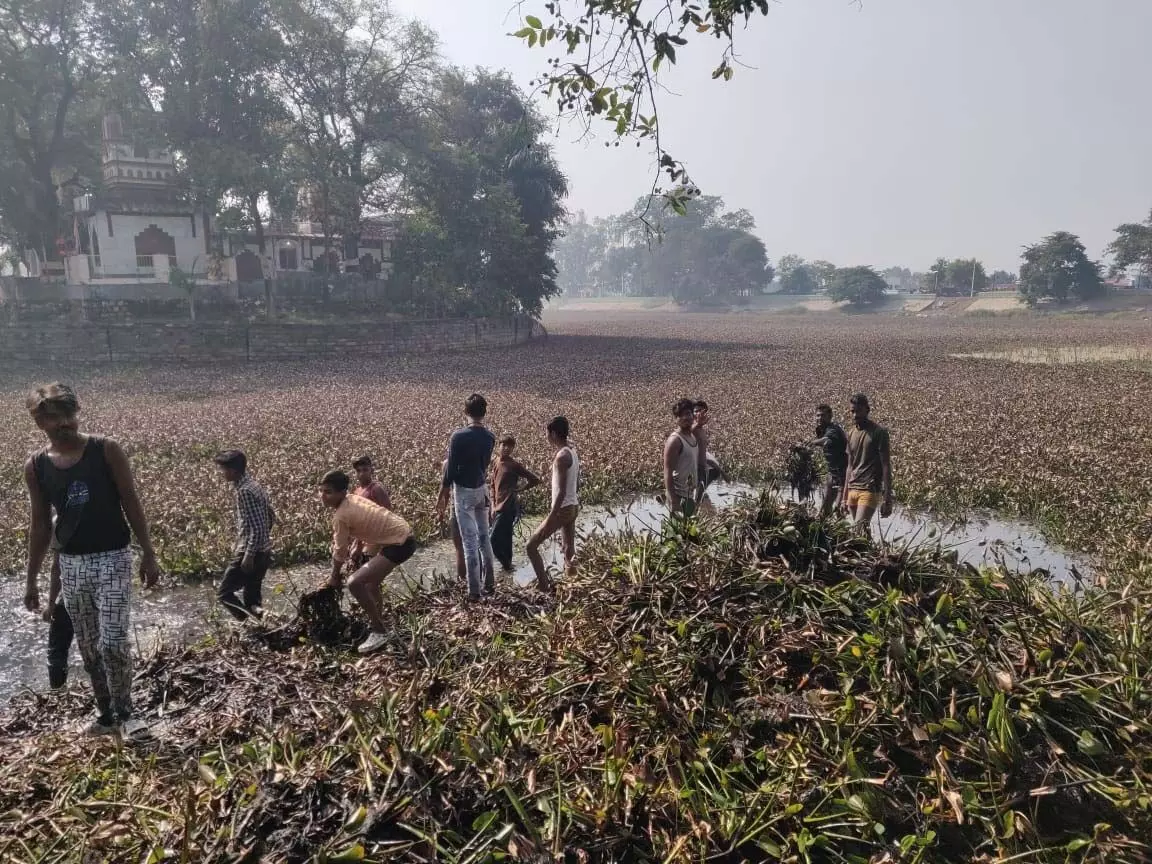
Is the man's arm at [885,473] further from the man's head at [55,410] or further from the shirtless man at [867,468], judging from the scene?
the man's head at [55,410]

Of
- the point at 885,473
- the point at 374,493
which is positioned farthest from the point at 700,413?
the point at 374,493

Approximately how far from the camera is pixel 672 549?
15.3ft

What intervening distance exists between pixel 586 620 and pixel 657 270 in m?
112

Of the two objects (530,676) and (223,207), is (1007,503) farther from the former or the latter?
(223,207)

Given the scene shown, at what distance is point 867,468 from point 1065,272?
7088 cm

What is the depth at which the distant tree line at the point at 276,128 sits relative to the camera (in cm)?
2955

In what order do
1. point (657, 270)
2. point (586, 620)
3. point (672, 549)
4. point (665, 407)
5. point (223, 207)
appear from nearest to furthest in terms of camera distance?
point (586, 620) → point (672, 549) → point (665, 407) → point (223, 207) → point (657, 270)

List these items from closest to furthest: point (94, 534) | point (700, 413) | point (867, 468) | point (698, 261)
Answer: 1. point (94, 534)
2. point (867, 468)
3. point (700, 413)
4. point (698, 261)

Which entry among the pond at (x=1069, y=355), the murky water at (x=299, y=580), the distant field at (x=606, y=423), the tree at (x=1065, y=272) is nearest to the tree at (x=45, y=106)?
the distant field at (x=606, y=423)

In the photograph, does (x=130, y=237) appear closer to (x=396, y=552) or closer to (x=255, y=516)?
(x=255, y=516)

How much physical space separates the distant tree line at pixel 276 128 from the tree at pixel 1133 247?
2303 inches

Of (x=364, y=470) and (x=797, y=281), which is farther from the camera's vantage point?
(x=797, y=281)

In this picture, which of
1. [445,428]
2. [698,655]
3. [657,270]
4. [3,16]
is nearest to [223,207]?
[3,16]

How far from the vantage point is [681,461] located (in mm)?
7230
